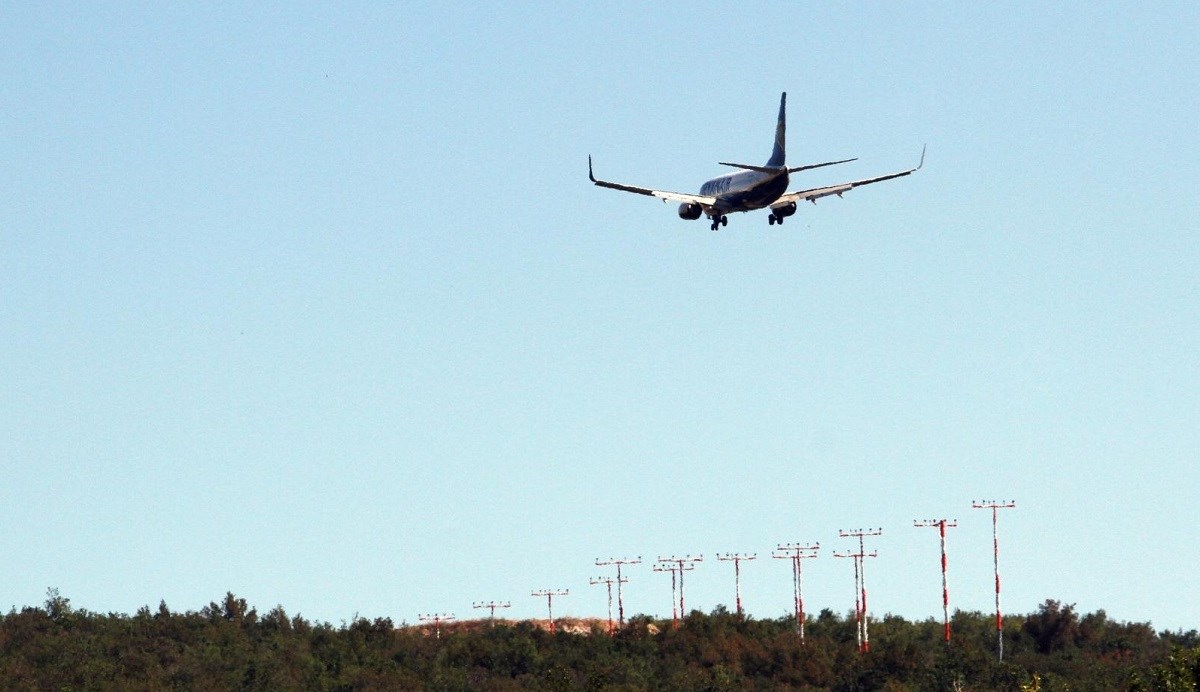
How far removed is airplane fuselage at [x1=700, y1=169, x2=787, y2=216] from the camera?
124562 millimetres

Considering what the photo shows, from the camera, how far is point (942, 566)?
181 meters

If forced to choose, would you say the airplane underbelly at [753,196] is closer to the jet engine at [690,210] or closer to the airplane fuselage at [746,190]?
the airplane fuselage at [746,190]

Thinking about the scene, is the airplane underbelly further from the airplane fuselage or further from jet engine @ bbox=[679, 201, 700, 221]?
jet engine @ bbox=[679, 201, 700, 221]

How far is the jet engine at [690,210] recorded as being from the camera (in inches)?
5281

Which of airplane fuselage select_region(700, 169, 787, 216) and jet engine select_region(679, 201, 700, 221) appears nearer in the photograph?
airplane fuselage select_region(700, 169, 787, 216)

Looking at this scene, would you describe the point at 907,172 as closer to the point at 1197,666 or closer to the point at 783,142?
the point at 783,142

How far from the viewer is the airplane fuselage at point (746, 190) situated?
124562 millimetres

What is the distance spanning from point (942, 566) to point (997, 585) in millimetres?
5496

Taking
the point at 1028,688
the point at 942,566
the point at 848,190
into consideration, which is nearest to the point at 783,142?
the point at 848,190

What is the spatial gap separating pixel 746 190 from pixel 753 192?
0.61 metres

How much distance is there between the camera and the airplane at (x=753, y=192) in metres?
125

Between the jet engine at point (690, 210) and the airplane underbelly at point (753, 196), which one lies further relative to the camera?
the jet engine at point (690, 210)

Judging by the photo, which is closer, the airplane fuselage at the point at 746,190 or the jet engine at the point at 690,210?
the airplane fuselage at the point at 746,190

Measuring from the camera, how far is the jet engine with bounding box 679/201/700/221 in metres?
134
